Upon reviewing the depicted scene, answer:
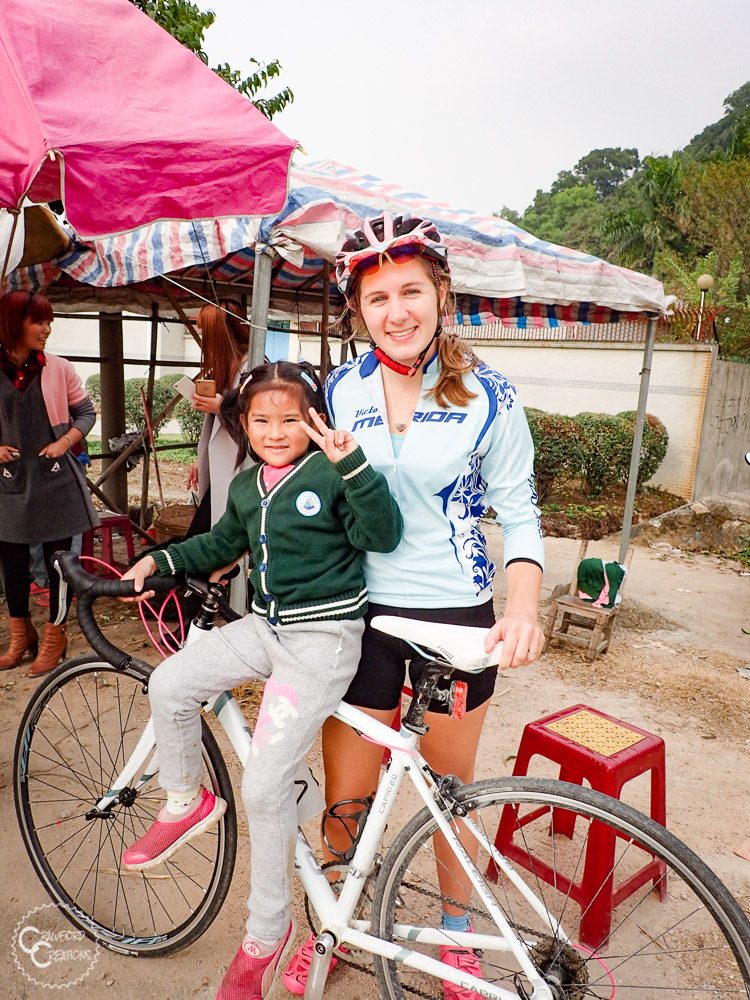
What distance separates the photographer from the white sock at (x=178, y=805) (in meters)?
1.76

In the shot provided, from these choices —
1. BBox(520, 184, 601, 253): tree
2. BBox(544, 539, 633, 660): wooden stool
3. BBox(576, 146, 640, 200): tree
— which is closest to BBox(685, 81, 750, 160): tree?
BBox(520, 184, 601, 253): tree

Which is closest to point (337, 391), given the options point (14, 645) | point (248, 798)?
point (248, 798)

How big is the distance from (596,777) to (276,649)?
1.20 meters

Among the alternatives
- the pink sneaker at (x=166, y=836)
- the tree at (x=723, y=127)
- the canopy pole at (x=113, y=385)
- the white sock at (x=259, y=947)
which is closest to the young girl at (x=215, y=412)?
the pink sneaker at (x=166, y=836)

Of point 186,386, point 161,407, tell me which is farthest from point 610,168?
point 186,386

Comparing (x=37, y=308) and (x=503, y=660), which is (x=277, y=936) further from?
(x=37, y=308)

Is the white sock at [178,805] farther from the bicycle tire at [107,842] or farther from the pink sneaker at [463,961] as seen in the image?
the pink sneaker at [463,961]

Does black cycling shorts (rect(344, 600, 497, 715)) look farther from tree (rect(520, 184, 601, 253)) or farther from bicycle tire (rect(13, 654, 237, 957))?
tree (rect(520, 184, 601, 253))

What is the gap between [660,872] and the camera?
2.46 meters

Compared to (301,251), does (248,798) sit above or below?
below

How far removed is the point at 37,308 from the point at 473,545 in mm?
2875

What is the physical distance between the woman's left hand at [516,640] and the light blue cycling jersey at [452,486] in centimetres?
21

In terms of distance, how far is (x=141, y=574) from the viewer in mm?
1760

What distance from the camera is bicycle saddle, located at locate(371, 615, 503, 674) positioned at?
4.82 ft
